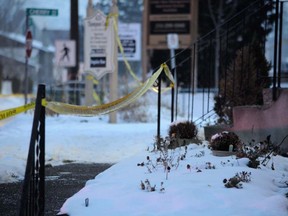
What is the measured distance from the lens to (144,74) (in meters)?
21.1

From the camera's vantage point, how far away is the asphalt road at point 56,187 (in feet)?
17.0

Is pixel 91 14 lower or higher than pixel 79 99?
higher

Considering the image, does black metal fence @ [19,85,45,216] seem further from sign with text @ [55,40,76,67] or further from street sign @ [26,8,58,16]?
sign with text @ [55,40,76,67]

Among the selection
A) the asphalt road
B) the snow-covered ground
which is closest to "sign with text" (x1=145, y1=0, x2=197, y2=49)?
the asphalt road

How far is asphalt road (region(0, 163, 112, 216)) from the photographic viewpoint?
518cm

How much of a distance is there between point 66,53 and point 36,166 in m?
13.2

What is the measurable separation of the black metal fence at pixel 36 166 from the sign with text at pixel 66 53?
42.3 ft

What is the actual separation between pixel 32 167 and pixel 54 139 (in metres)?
6.61

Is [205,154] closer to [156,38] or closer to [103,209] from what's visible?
[103,209]

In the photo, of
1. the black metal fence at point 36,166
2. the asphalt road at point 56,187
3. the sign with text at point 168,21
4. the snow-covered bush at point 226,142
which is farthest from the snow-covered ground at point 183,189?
the sign with text at point 168,21

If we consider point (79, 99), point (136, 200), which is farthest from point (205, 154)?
point (79, 99)

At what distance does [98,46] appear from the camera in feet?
45.1

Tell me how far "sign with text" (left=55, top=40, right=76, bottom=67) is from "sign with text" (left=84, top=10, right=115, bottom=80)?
308 cm

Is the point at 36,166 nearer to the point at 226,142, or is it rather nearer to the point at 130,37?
the point at 226,142
